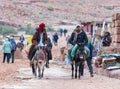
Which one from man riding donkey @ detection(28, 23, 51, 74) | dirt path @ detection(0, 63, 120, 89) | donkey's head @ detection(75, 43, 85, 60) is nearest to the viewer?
dirt path @ detection(0, 63, 120, 89)

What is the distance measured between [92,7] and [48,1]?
9980mm

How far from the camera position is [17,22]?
9550cm

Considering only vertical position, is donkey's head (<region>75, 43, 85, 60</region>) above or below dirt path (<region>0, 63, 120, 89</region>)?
above

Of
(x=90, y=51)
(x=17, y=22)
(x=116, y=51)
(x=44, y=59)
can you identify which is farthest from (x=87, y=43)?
(x=17, y=22)

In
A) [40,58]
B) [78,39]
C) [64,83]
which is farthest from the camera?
[78,39]

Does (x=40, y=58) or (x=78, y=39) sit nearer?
(x=40, y=58)

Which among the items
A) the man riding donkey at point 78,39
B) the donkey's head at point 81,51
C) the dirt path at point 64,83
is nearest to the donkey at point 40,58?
the dirt path at point 64,83

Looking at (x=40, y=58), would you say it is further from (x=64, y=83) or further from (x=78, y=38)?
(x=64, y=83)

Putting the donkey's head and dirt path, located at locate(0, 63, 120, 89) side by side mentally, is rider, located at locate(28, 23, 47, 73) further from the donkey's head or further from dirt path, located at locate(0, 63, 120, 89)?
the donkey's head

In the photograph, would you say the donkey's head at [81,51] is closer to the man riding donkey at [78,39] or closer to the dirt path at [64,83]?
the man riding donkey at [78,39]

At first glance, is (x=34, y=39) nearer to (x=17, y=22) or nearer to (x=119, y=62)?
(x=119, y=62)

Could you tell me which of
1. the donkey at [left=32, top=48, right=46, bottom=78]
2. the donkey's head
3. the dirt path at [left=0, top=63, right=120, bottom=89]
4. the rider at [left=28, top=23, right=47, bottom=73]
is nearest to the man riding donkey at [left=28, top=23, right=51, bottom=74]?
the rider at [left=28, top=23, right=47, bottom=73]

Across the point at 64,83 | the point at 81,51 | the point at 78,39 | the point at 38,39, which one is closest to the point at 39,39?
the point at 38,39

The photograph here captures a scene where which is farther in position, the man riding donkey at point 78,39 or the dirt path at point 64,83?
the man riding donkey at point 78,39
